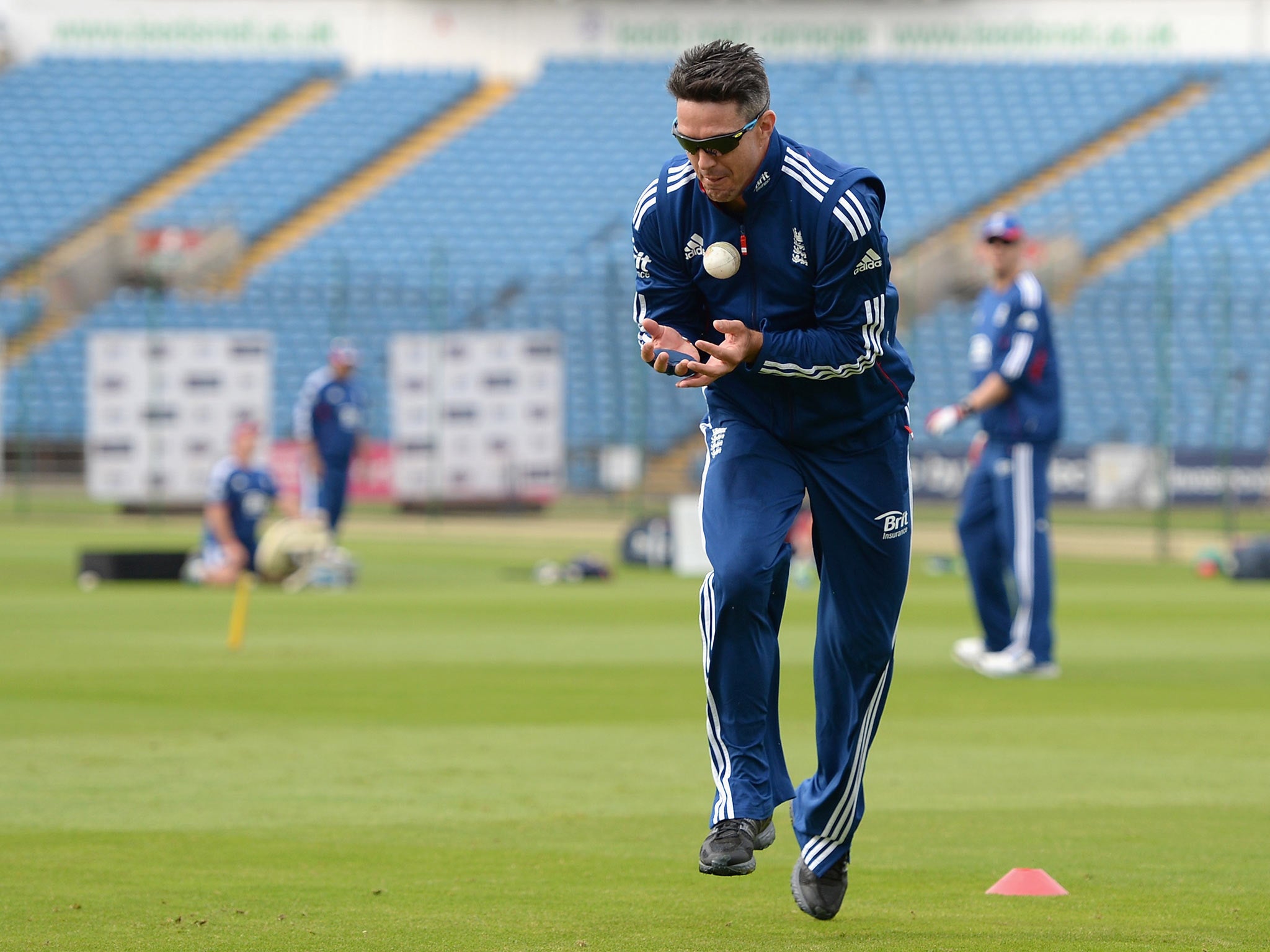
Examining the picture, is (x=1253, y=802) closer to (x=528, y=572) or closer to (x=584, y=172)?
(x=528, y=572)

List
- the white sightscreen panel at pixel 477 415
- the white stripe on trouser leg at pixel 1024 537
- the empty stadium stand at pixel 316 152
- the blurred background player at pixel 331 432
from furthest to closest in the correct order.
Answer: the empty stadium stand at pixel 316 152 → the white sightscreen panel at pixel 477 415 → the blurred background player at pixel 331 432 → the white stripe on trouser leg at pixel 1024 537

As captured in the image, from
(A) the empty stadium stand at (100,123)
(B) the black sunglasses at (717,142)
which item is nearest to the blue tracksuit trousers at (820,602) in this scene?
(B) the black sunglasses at (717,142)

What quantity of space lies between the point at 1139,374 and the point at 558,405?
8.88 m

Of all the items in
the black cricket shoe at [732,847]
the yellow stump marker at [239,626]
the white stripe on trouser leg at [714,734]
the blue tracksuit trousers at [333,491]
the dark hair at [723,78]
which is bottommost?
the blue tracksuit trousers at [333,491]

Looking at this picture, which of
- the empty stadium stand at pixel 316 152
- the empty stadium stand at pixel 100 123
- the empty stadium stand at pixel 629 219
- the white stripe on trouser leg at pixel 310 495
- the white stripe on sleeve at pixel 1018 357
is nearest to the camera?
the white stripe on sleeve at pixel 1018 357

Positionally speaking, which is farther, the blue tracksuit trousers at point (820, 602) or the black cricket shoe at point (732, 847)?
the blue tracksuit trousers at point (820, 602)

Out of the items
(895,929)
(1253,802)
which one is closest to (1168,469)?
(1253,802)

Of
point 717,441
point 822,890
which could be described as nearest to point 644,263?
point 717,441

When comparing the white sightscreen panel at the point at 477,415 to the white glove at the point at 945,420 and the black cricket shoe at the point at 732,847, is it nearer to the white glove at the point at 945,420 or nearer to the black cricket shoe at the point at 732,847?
the white glove at the point at 945,420

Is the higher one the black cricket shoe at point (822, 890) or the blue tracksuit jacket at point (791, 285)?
the blue tracksuit jacket at point (791, 285)

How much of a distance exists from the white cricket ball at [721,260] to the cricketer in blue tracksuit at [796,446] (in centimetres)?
8

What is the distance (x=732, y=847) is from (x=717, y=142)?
1829 mm

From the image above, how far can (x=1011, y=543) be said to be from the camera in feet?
38.4

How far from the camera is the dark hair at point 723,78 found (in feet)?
16.1
